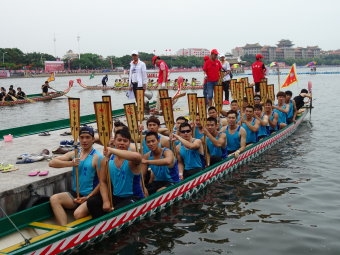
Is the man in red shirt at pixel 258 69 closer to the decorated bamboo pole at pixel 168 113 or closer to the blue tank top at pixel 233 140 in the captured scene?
the blue tank top at pixel 233 140

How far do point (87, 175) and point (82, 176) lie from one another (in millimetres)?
114

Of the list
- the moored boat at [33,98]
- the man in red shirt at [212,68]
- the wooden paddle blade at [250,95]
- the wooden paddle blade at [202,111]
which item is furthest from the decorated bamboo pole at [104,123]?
the moored boat at [33,98]

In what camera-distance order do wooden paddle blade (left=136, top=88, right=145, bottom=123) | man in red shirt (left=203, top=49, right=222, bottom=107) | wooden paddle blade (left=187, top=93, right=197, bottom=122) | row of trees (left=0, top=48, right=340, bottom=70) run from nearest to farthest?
wooden paddle blade (left=136, top=88, right=145, bottom=123), wooden paddle blade (left=187, top=93, right=197, bottom=122), man in red shirt (left=203, top=49, right=222, bottom=107), row of trees (left=0, top=48, right=340, bottom=70)

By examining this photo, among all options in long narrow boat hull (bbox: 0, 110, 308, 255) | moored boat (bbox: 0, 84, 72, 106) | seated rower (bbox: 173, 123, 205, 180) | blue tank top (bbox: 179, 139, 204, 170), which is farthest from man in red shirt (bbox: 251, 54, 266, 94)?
moored boat (bbox: 0, 84, 72, 106)

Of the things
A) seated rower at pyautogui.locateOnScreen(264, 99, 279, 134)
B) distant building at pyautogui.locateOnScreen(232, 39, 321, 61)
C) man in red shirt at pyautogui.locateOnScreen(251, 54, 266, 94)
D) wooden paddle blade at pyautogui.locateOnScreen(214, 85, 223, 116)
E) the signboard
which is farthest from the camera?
distant building at pyautogui.locateOnScreen(232, 39, 321, 61)

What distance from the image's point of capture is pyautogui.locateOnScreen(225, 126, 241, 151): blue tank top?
1166 cm

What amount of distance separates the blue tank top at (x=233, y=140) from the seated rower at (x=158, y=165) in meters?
3.48

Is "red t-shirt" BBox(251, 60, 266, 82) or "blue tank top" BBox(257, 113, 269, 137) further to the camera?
"red t-shirt" BBox(251, 60, 266, 82)

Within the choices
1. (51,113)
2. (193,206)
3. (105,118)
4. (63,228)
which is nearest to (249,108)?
(193,206)

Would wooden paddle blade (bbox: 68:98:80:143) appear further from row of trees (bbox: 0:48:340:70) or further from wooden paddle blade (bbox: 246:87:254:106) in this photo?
row of trees (bbox: 0:48:340:70)

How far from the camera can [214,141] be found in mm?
10055

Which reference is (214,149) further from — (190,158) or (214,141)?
(190,158)

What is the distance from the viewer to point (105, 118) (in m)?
6.98

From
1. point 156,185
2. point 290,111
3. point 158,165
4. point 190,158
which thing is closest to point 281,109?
point 290,111
